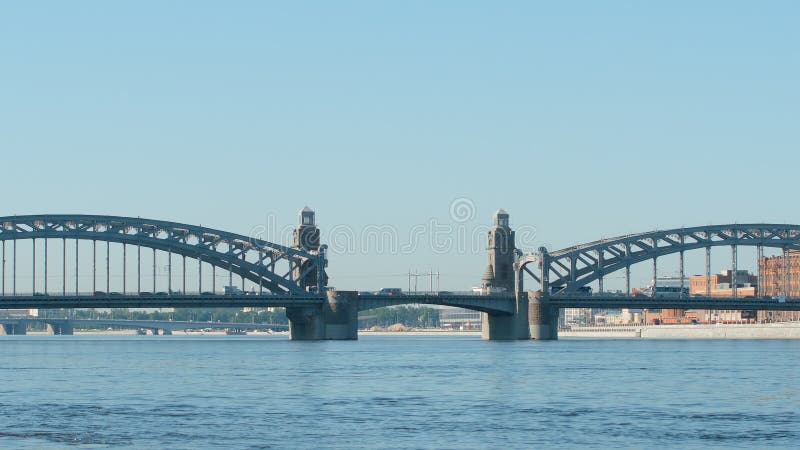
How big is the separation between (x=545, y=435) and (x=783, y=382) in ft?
109

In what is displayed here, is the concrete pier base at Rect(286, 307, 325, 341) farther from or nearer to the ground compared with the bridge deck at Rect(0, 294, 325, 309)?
nearer to the ground

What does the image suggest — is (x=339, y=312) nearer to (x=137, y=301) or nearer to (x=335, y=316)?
(x=335, y=316)

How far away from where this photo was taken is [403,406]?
68.7 m

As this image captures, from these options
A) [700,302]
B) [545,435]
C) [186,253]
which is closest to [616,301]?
[700,302]

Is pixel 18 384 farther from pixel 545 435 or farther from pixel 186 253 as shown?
pixel 186 253

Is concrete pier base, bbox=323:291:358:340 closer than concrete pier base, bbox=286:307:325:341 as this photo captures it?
Yes

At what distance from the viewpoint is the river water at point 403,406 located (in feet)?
181

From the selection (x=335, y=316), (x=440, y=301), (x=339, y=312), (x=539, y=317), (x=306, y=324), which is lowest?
(x=306, y=324)

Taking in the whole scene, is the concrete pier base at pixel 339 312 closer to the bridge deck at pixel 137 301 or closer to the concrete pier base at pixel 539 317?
the bridge deck at pixel 137 301

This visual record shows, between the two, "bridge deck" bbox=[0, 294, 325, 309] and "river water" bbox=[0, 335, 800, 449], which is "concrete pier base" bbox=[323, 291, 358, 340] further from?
"river water" bbox=[0, 335, 800, 449]

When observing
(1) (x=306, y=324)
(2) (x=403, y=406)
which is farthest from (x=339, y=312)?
(2) (x=403, y=406)

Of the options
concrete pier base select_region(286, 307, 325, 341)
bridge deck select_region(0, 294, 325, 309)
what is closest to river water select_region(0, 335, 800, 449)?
bridge deck select_region(0, 294, 325, 309)

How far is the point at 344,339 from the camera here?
187 meters

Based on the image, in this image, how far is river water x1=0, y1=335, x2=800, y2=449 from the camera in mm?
55219
